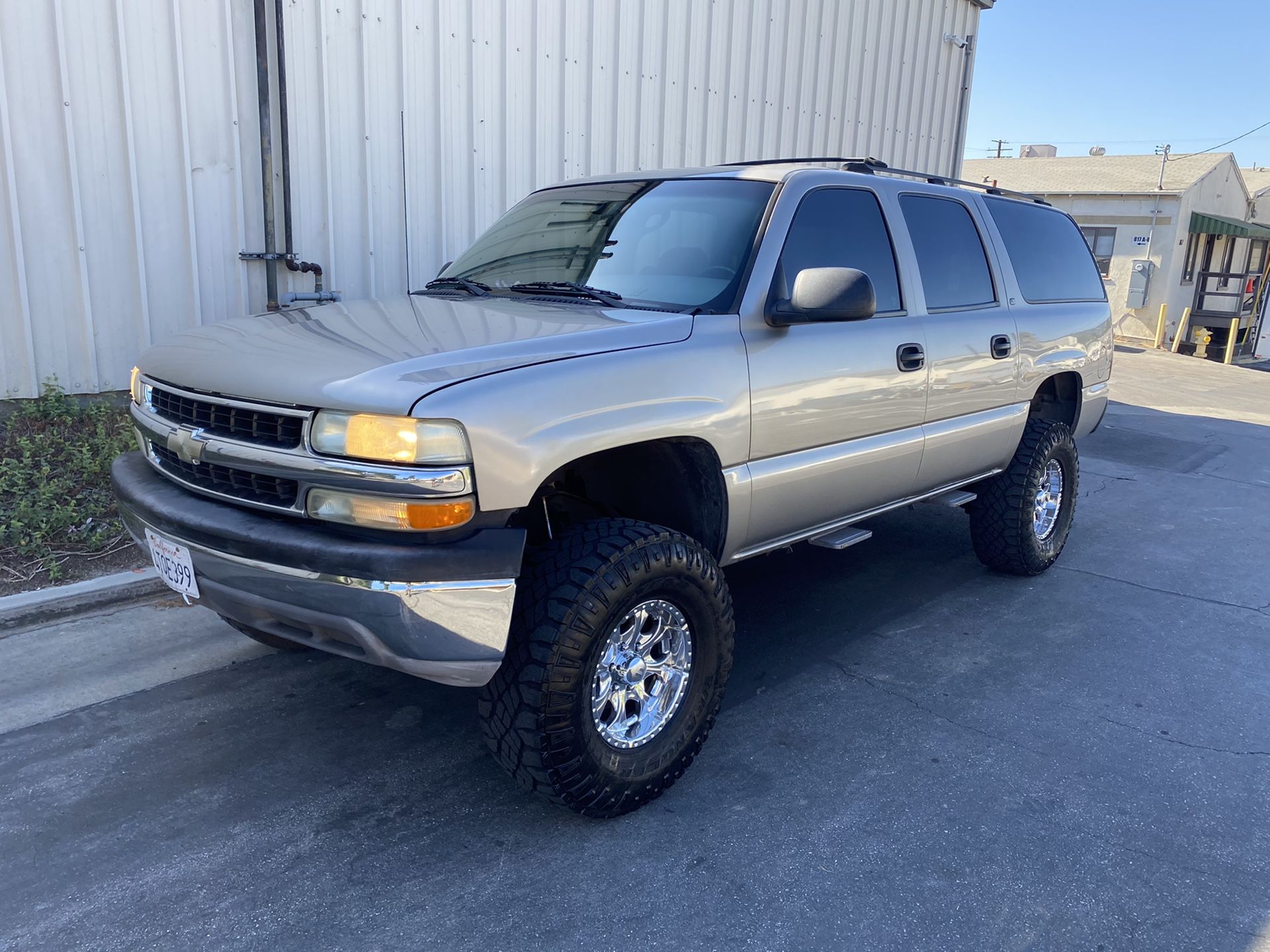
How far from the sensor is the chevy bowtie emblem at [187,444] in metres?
2.83

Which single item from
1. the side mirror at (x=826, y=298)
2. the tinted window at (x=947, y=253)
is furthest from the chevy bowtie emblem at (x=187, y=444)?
the tinted window at (x=947, y=253)

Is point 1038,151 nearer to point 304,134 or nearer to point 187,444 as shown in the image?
point 304,134

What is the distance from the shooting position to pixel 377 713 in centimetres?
355

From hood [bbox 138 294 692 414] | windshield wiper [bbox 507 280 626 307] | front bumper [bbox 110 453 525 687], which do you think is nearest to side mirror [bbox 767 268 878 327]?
hood [bbox 138 294 692 414]

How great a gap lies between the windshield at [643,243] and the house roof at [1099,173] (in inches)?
984

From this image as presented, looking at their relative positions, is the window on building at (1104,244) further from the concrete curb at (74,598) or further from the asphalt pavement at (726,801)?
the concrete curb at (74,598)

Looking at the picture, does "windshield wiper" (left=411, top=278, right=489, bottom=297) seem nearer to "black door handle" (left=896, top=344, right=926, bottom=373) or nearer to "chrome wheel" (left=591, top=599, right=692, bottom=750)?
"chrome wheel" (left=591, top=599, right=692, bottom=750)

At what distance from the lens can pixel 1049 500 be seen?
5453 mm

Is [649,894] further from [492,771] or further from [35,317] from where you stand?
[35,317]

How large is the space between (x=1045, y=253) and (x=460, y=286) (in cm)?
328

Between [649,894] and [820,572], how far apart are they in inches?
117

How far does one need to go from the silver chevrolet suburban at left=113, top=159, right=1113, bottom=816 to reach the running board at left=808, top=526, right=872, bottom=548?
0.02 meters

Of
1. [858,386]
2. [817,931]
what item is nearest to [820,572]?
[858,386]

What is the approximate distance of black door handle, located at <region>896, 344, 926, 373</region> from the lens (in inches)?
155
